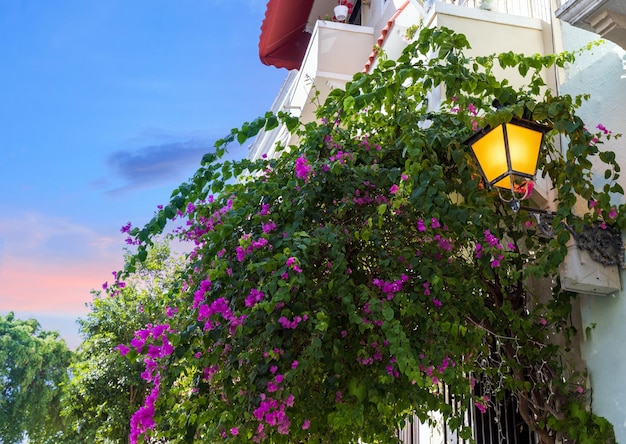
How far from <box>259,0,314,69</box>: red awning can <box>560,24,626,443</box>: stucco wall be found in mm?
8381

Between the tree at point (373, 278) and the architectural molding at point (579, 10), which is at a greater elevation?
the architectural molding at point (579, 10)

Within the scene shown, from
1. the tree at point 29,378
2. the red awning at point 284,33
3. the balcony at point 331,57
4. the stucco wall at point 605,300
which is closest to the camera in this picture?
the stucco wall at point 605,300

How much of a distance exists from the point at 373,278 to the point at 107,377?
409 inches

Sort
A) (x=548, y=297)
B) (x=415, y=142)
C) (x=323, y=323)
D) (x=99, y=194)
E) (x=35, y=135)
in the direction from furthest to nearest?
(x=35, y=135), (x=99, y=194), (x=548, y=297), (x=415, y=142), (x=323, y=323)

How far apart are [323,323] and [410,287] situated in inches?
41.6

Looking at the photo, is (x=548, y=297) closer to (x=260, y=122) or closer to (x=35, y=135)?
(x=260, y=122)

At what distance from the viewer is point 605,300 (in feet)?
16.0

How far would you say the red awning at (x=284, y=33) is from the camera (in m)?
13.2

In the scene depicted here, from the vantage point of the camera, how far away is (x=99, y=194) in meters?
73.5

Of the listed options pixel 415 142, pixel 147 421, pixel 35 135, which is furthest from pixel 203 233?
pixel 35 135

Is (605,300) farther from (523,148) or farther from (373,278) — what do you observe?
(373,278)

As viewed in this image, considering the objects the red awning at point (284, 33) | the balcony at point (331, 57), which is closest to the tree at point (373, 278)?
the balcony at point (331, 57)

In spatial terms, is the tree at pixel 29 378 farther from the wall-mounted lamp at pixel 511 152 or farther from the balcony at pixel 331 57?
the wall-mounted lamp at pixel 511 152

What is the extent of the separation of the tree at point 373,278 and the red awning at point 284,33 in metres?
8.18
